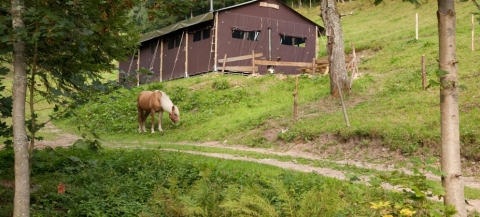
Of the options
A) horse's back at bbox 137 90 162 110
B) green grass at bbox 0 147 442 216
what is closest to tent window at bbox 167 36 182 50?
horse's back at bbox 137 90 162 110

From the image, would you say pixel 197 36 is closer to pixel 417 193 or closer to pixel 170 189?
pixel 170 189

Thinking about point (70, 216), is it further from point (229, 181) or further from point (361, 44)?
point (361, 44)

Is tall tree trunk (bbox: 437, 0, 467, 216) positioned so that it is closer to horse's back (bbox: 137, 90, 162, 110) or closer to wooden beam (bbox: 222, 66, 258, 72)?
horse's back (bbox: 137, 90, 162, 110)

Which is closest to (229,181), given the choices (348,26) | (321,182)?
(321,182)

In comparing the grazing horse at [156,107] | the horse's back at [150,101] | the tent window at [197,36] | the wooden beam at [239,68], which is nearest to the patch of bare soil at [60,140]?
the grazing horse at [156,107]

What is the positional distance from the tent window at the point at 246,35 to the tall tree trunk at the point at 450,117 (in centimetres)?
2624

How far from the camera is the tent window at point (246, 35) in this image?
3053 centimetres

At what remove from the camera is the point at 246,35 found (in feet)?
102

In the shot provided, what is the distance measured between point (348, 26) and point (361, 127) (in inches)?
1415

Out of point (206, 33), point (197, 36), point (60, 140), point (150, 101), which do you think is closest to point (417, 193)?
point (60, 140)

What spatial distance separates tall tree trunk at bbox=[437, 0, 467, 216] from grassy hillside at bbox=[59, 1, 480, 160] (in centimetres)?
564

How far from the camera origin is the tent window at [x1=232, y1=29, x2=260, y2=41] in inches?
1202

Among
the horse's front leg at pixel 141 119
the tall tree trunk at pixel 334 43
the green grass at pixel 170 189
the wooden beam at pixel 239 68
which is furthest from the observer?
the wooden beam at pixel 239 68

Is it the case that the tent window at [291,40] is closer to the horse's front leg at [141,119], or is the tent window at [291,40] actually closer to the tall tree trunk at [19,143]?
the horse's front leg at [141,119]
